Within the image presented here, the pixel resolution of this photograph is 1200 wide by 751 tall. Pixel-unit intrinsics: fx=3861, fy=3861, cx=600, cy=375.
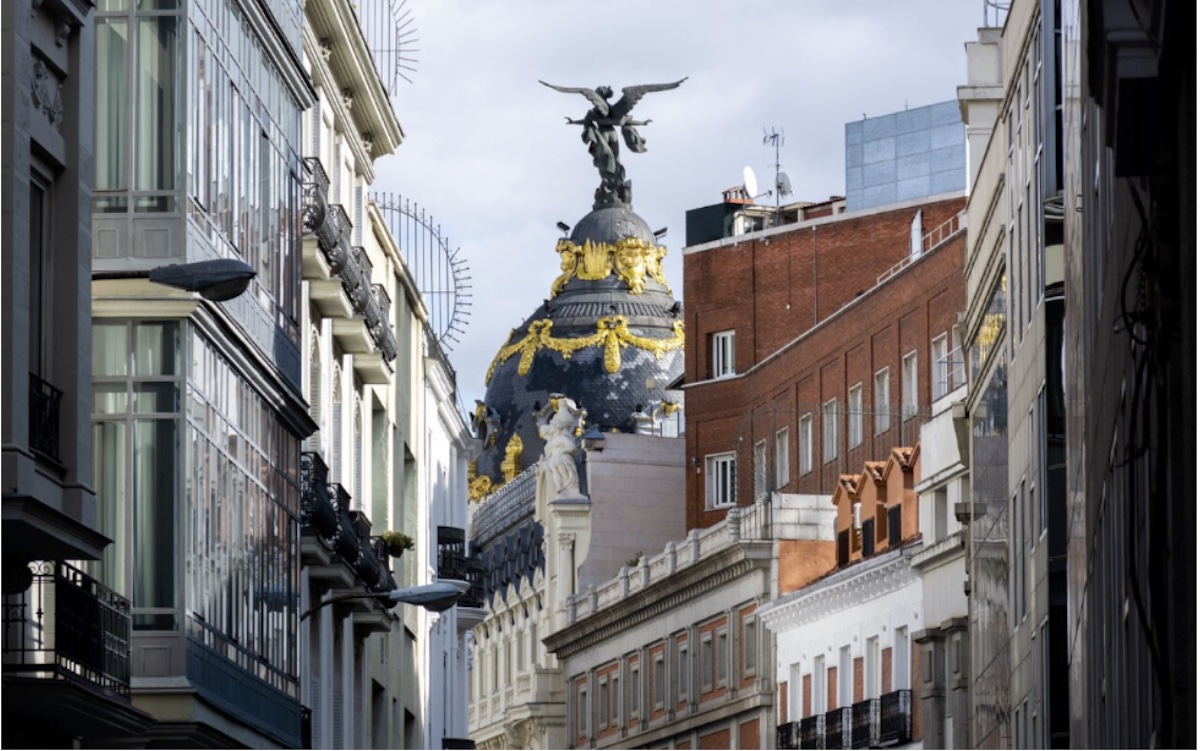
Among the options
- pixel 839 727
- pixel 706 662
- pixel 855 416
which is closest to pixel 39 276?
pixel 839 727

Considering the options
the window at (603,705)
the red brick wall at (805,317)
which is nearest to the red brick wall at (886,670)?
the red brick wall at (805,317)

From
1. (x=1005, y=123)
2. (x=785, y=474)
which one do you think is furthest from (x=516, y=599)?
(x=1005, y=123)

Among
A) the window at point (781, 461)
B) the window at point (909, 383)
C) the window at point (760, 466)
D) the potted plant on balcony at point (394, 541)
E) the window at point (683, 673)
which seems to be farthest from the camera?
the window at point (760, 466)

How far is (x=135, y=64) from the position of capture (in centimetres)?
3319

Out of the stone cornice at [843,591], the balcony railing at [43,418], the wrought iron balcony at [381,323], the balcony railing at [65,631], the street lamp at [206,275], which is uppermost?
the wrought iron balcony at [381,323]

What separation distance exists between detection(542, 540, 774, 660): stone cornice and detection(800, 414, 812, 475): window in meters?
4.31

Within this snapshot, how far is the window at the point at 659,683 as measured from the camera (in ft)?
326

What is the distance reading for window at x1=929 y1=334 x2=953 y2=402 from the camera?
267ft

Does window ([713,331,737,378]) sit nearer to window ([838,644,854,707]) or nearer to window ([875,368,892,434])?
window ([875,368,892,434])

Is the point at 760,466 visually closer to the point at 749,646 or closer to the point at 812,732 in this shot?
the point at 749,646

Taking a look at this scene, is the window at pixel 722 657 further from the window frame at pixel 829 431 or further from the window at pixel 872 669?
the window at pixel 872 669

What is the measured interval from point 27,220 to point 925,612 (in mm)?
48402

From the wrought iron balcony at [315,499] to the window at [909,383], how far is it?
42021mm

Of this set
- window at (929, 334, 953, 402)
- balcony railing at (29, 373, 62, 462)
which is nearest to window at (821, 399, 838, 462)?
window at (929, 334, 953, 402)
